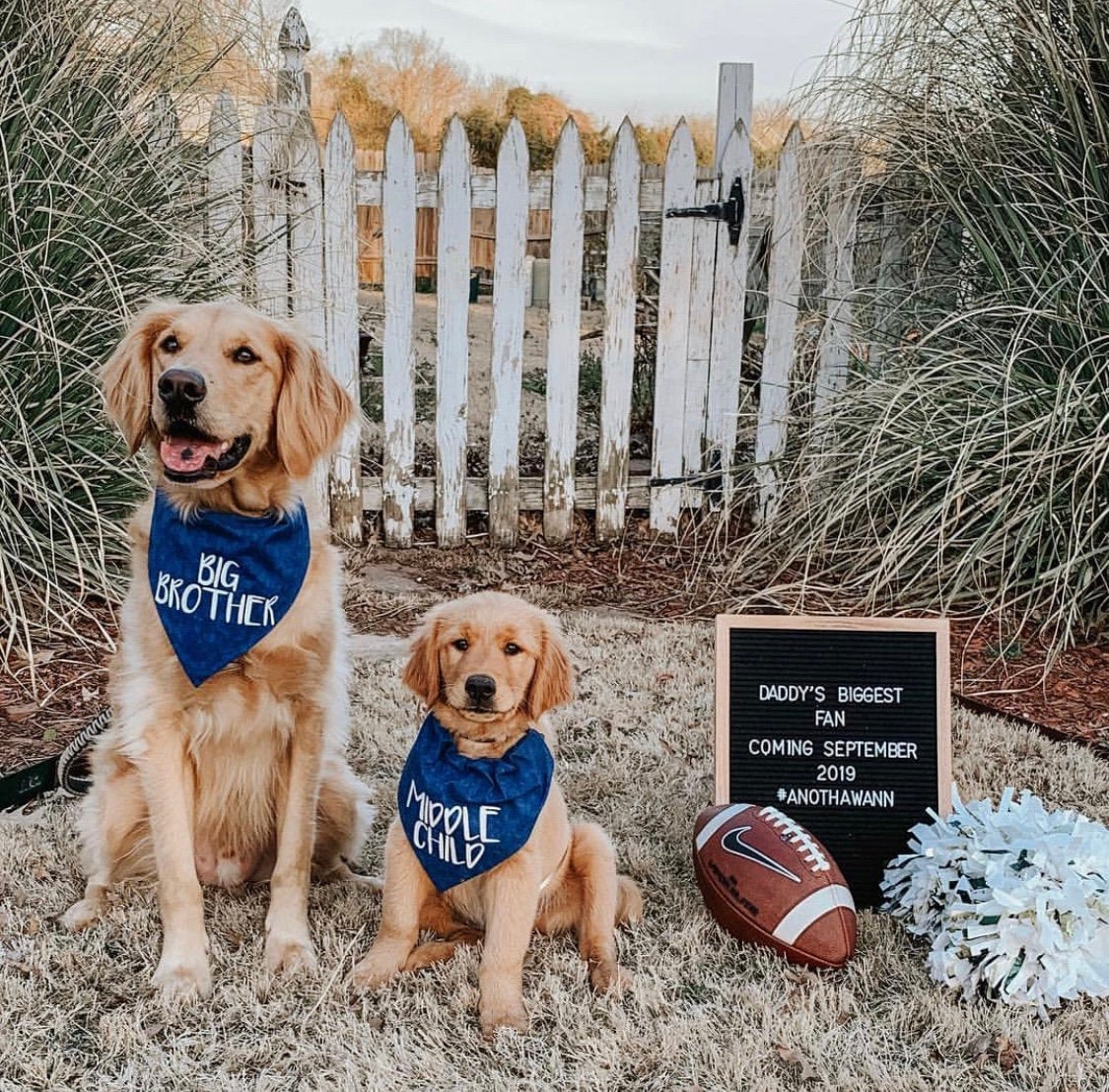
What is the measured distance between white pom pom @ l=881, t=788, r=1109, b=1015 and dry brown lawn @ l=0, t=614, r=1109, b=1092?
6 cm

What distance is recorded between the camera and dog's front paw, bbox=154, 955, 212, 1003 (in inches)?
92.4

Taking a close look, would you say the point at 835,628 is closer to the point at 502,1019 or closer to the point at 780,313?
the point at 502,1019

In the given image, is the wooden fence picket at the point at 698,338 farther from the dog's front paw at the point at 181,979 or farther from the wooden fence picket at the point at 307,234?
the dog's front paw at the point at 181,979

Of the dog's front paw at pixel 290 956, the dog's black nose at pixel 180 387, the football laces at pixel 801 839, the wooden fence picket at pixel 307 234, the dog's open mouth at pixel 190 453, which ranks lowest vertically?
the dog's front paw at pixel 290 956

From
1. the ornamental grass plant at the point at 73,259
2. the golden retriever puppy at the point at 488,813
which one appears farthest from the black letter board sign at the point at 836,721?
the ornamental grass plant at the point at 73,259

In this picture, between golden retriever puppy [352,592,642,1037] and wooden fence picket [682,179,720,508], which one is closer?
golden retriever puppy [352,592,642,1037]

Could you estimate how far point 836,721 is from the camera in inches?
116

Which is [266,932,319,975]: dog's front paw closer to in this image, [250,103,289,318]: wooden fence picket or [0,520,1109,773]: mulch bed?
[0,520,1109,773]: mulch bed

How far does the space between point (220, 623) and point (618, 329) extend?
12.9 ft

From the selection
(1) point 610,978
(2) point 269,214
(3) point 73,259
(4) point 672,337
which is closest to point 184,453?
(1) point 610,978

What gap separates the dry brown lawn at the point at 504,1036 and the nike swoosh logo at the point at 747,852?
183 mm

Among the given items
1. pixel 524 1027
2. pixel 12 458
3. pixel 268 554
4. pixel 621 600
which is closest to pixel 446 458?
pixel 621 600

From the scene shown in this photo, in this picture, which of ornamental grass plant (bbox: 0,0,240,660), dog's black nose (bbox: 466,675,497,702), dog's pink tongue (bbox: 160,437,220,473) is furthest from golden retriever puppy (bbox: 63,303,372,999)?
ornamental grass plant (bbox: 0,0,240,660)

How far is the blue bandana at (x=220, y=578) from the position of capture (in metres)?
2.38
